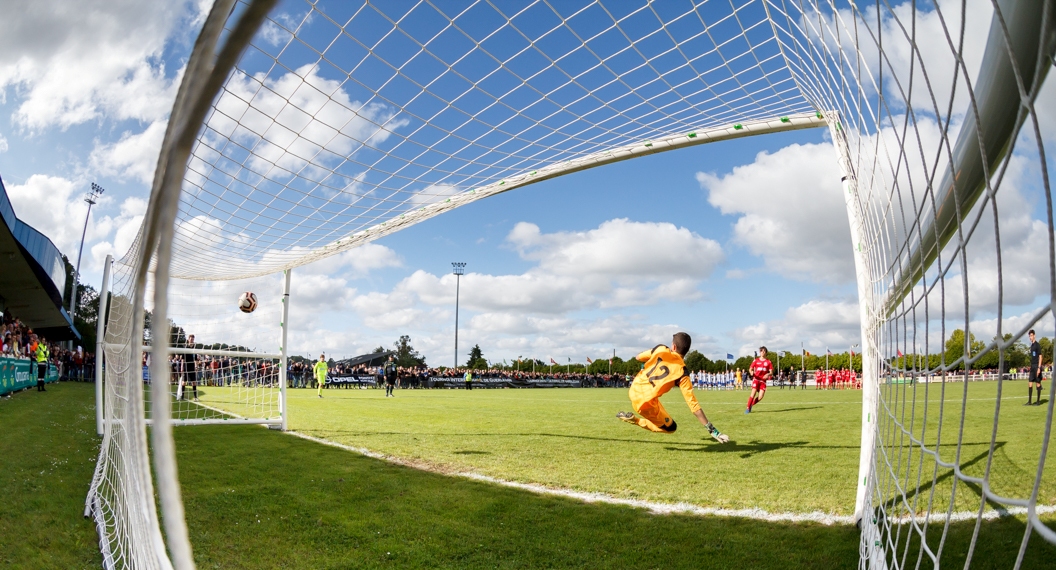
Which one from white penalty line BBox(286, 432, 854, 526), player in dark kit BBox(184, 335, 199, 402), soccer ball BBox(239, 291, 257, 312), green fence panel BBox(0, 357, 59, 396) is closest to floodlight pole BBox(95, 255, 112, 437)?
player in dark kit BBox(184, 335, 199, 402)

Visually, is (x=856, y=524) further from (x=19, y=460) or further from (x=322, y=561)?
(x=19, y=460)

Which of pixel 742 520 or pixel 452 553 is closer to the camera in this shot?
pixel 452 553

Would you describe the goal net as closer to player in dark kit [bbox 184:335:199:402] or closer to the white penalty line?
the white penalty line

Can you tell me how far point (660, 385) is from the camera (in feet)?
23.2

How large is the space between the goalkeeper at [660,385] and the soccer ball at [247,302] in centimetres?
686

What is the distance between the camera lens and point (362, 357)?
78.9 metres

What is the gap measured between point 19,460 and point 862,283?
776 centimetres

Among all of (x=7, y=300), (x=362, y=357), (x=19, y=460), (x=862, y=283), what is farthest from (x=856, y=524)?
(x=362, y=357)

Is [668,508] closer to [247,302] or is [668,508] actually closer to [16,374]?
[247,302]

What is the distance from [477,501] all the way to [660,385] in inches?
130

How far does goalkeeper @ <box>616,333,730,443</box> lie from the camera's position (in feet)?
23.3

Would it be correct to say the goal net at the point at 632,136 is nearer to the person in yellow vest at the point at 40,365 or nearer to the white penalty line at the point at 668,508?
the white penalty line at the point at 668,508

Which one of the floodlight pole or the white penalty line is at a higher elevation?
the floodlight pole

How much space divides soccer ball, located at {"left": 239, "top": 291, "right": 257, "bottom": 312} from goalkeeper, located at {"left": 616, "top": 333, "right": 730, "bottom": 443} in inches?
270
